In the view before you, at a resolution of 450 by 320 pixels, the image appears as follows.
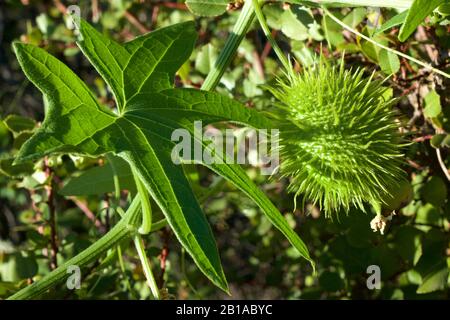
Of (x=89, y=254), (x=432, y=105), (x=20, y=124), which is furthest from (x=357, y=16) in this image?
(x=20, y=124)

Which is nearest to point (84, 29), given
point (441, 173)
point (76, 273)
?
point (76, 273)

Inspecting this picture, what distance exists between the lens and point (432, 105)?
1.53 metres

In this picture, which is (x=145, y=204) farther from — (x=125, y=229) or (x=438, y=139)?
(x=438, y=139)

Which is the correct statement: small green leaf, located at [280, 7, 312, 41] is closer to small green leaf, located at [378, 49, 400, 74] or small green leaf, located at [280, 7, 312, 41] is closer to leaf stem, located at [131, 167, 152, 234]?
small green leaf, located at [378, 49, 400, 74]

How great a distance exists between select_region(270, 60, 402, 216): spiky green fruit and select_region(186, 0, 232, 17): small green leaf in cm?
30

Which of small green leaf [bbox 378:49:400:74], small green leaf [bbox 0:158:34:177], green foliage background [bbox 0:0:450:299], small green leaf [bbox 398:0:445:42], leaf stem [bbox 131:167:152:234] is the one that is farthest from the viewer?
small green leaf [bbox 0:158:34:177]

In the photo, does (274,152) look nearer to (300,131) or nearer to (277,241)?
(300,131)

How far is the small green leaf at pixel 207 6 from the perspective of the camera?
1.50m

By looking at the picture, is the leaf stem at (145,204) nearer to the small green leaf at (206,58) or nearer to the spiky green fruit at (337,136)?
the spiky green fruit at (337,136)

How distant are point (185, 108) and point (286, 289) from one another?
143 cm

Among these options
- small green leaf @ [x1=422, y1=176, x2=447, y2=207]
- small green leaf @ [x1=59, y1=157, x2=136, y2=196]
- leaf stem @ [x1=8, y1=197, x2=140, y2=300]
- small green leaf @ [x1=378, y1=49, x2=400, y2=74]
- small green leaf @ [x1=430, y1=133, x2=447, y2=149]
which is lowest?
leaf stem @ [x1=8, y1=197, x2=140, y2=300]

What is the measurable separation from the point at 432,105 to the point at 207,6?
1.79 ft

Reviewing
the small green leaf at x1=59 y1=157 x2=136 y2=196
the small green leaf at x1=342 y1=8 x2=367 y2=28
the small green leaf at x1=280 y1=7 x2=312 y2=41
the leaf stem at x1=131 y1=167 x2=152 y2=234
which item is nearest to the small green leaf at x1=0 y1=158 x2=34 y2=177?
the small green leaf at x1=59 y1=157 x2=136 y2=196

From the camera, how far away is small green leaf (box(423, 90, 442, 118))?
1517 millimetres
